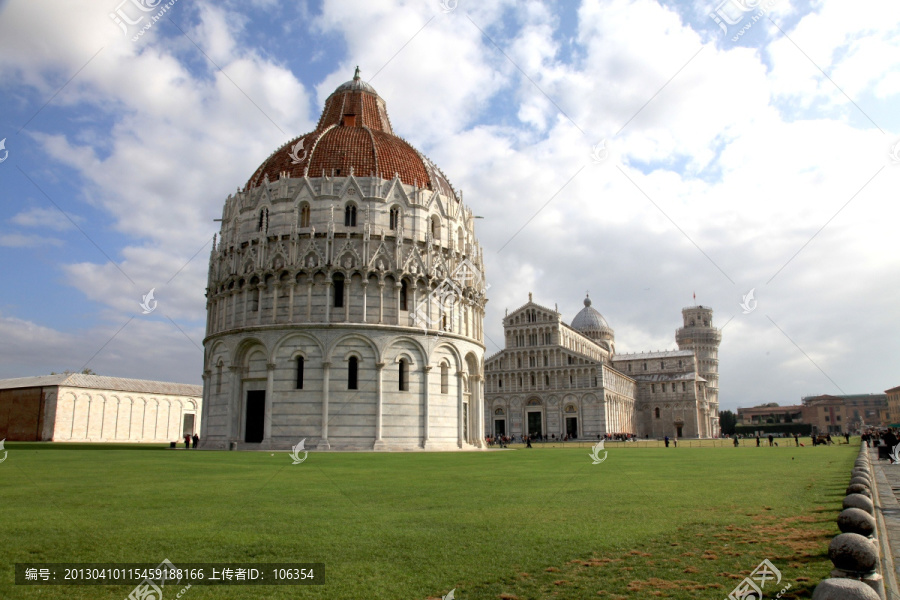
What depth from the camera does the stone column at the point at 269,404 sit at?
3955 cm

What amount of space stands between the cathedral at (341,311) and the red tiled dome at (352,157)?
0.14 metres

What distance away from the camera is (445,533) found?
8820 millimetres

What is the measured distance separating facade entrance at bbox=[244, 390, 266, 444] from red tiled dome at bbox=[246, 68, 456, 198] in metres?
15.7

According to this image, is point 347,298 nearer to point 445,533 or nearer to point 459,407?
point 459,407

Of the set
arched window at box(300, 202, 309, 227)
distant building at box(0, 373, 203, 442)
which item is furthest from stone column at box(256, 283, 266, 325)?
distant building at box(0, 373, 203, 442)

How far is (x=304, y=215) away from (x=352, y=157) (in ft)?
19.1

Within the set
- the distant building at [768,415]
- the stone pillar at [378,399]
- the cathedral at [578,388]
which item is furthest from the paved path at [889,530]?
the distant building at [768,415]

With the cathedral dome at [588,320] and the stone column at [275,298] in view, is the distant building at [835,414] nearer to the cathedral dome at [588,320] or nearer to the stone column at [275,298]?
the cathedral dome at [588,320]

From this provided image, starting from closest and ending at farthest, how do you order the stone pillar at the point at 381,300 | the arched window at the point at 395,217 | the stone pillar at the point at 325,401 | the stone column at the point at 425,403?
Result: the stone pillar at the point at 325,401 → the stone column at the point at 425,403 → the stone pillar at the point at 381,300 → the arched window at the point at 395,217

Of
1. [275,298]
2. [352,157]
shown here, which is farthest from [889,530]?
[352,157]

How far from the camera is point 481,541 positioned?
327 inches

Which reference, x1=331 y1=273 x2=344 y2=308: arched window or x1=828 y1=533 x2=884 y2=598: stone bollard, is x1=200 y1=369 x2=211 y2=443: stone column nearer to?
x1=331 y1=273 x2=344 y2=308: arched window

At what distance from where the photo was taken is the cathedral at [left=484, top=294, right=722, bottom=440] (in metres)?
96.9

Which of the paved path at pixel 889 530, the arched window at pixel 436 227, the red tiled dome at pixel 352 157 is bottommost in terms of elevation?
the paved path at pixel 889 530
